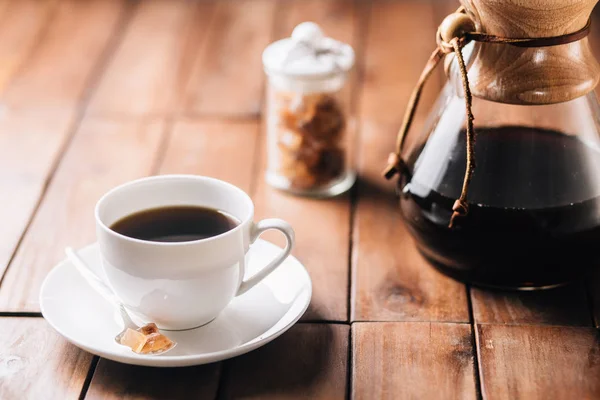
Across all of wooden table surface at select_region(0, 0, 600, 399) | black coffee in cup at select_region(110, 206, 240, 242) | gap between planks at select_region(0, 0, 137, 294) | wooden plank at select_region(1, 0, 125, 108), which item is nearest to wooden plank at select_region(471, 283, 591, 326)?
wooden table surface at select_region(0, 0, 600, 399)

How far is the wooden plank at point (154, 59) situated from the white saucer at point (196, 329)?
459 millimetres

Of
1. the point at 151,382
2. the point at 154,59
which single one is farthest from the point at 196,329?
the point at 154,59

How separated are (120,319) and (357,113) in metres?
0.59

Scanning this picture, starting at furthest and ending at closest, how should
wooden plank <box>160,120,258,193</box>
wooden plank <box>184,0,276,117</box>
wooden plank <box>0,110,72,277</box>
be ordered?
wooden plank <box>184,0,276,117</box>
wooden plank <box>160,120,258,193</box>
wooden plank <box>0,110,72,277</box>

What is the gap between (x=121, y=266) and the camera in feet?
2.39

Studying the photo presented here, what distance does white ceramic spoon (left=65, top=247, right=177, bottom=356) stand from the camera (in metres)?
0.77

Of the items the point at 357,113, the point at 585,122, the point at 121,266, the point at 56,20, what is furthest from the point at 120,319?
the point at 56,20

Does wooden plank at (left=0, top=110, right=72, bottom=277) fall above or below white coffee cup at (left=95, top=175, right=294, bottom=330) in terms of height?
below

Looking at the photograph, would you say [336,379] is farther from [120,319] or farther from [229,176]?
[229,176]

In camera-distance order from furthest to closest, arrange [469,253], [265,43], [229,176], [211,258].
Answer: [265,43] → [229,176] → [469,253] → [211,258]

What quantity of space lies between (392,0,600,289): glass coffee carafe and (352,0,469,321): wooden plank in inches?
1.7

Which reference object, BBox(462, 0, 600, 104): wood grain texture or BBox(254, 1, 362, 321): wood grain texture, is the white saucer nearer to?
BBox(254, 1, 362, 321): wood grain texture

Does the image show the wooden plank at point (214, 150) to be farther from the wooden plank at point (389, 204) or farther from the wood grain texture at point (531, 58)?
the wood grain texture at point (531, 58)

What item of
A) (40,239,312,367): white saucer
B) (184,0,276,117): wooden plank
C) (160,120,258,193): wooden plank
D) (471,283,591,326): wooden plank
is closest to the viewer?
(40,239,312,367): white saucer
